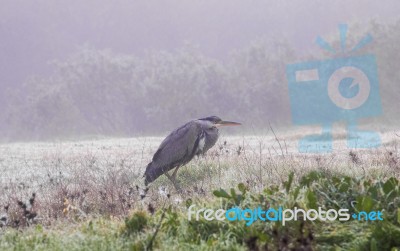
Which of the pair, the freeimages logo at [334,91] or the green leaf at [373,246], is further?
the freeimages logo at [334,91]

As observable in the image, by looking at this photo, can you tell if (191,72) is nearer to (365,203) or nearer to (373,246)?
(365,203)

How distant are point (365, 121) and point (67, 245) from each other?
2571 cm

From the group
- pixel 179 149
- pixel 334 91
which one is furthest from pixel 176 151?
pixel 334 91

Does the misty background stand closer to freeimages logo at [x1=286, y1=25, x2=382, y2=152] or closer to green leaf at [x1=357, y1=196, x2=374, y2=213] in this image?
freeimages logo at [x1=286, y1=25, x2=382, y2=152]

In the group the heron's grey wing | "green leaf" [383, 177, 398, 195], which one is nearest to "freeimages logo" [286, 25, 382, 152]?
the heron's grey wing

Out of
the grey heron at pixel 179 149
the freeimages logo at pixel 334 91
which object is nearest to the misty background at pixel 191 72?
the freeimages logo at pixel 334 91

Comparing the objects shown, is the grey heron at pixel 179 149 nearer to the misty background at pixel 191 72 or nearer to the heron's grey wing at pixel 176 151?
the heron's grey wing at pixel 176 151

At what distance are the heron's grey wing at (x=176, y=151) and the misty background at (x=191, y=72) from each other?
1671 cm

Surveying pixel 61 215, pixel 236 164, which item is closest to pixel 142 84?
pixel 236 164

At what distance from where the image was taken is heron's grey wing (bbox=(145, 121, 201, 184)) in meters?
8.55

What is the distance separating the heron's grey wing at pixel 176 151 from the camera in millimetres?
8555

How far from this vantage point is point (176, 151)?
28.1ft

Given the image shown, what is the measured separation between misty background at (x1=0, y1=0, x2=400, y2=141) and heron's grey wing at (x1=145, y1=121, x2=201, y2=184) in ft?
54.8

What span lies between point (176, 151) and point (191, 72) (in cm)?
2631
